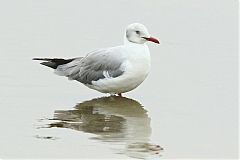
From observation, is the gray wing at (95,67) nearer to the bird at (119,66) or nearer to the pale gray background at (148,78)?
the bird at (119,66)

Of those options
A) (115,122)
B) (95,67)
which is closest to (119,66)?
(95,67)

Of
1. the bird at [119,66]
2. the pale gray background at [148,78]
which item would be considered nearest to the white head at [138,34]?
the bird at [119,66]

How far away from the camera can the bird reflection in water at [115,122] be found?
279 inches

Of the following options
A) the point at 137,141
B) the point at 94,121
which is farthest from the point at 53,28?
the point at 137,141

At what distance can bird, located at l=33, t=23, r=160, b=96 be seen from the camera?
884cm

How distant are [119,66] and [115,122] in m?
1.06

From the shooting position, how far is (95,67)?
9.17 metres

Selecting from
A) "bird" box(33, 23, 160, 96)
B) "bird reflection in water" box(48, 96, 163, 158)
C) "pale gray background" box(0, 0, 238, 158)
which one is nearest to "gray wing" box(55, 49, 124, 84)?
"bird" box(33, 23, 160, 96)

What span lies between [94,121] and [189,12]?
19.7 feet

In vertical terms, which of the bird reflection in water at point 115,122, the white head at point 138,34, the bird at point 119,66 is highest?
the white head at point 138,34

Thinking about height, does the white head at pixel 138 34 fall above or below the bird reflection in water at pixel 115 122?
above

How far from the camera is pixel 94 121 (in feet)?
26.3

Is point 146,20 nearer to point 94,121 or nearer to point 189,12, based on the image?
point 189,12

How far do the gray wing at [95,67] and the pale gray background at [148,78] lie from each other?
193mm
